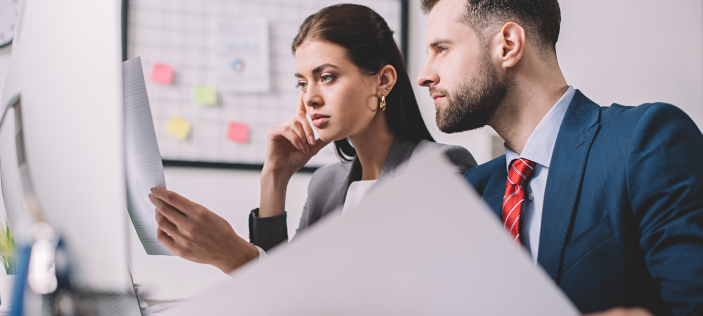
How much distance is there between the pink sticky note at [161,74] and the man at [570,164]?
3.13 ft

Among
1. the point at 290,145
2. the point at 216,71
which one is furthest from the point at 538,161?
the point at 216,71

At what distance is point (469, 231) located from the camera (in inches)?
7.8

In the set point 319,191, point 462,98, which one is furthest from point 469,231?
point 319,191

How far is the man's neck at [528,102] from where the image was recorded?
2.31ft

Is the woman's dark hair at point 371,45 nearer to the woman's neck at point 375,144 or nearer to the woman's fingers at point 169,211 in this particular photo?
the woman's neck at point 375,144

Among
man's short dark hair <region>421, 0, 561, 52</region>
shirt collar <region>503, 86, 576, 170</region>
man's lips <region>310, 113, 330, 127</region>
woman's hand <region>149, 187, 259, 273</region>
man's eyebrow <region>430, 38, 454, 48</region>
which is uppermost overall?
man's short dark hair <region>421, 0, 561, 52</region>

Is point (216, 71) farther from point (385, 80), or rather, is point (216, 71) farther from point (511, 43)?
point (511, 43)

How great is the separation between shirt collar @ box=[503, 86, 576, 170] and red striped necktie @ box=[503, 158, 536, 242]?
0.05 feet

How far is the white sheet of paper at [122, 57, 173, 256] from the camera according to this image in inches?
11.3

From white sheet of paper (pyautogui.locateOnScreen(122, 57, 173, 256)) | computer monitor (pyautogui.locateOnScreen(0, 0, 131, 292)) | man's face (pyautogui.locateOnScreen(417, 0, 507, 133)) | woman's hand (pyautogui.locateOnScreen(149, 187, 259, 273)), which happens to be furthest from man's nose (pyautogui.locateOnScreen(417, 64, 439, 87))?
computer monitor (pyautogui.locateOnScreen(0, 0, 131, 292))

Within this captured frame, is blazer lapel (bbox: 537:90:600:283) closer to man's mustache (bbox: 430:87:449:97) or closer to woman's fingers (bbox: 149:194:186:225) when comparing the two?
man's mustache (bbox: 430:87:449:97)

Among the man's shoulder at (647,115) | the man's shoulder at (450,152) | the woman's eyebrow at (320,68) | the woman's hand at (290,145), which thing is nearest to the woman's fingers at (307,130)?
the woman's hand at (290,145)

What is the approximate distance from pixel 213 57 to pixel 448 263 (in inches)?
54.8

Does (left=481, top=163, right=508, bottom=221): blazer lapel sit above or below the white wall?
below
